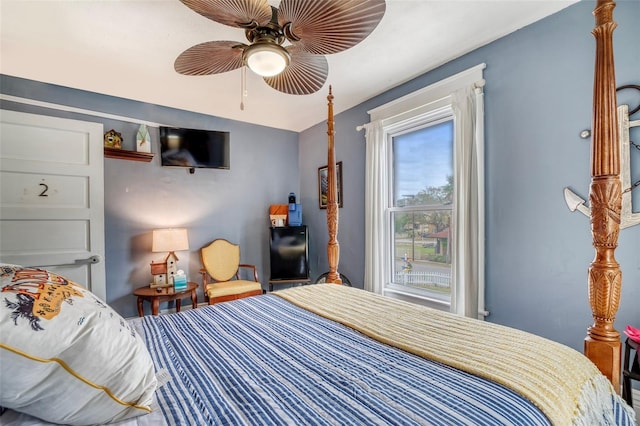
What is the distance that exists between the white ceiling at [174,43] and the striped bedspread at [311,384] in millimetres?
1947

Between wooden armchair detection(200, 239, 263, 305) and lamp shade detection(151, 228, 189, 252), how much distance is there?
37cm

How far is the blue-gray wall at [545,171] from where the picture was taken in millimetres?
1715

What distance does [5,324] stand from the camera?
57 cm

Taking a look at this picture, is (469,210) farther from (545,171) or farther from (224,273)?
(224,273)

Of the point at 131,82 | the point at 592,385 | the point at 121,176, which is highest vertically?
the point at 131,82

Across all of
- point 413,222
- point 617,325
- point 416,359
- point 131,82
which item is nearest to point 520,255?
point 617,325

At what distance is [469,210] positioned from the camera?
2336 mm

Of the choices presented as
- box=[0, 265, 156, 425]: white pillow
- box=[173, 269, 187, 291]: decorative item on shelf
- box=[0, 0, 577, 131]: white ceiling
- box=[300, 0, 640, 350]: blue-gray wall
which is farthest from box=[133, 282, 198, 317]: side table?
box=[300, 0, 640, 350]: blue-gray wall

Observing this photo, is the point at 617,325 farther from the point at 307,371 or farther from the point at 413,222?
the point at 307,371

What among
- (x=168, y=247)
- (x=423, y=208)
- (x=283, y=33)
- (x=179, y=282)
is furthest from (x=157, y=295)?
(x=423, y=208)

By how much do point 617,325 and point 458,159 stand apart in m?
1.43

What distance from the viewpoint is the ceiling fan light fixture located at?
1516 mm

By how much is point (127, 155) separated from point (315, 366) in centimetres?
323

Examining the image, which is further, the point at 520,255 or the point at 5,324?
the point at 520,255
